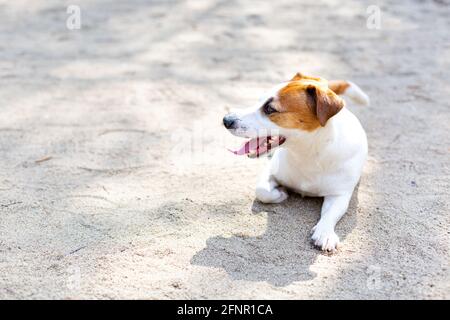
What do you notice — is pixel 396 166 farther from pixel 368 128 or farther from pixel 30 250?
pixel 30 250

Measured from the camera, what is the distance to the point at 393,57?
613 centimetres

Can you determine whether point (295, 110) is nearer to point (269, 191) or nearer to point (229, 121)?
point (229, 121)

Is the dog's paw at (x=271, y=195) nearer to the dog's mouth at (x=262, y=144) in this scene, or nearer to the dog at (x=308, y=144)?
the dog at (x=308, y=144)

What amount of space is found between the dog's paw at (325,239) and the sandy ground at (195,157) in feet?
0.16

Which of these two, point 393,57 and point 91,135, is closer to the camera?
point 91,135

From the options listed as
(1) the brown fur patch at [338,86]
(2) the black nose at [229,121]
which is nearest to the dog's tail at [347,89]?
(1) the brown fur patch at [338,86]

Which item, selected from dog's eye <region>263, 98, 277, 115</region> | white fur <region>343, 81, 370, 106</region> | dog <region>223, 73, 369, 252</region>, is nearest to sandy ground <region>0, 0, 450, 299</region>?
dog <region>223, 73, 369, 252</region>

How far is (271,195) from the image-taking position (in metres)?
3.75

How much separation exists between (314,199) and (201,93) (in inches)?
74.7

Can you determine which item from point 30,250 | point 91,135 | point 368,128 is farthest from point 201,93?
point 30,250

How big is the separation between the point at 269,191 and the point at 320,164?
38 cm

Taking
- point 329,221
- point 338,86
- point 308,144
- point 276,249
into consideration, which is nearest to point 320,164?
point 308,144

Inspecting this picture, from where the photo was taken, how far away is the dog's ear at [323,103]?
3266 millimetres
